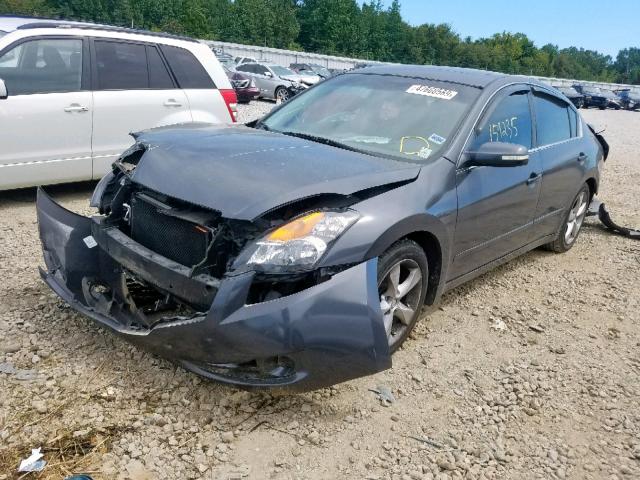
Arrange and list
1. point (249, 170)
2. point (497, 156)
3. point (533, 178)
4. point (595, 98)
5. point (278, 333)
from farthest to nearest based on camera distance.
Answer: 1. point (595, 98)
2. point (533, 178)
3. point (497, 156)
4. point (249, 170)
5. point (278, 333)

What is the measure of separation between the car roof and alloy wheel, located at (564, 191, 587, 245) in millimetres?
1617

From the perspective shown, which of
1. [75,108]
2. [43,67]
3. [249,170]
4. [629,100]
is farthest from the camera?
[629,100]

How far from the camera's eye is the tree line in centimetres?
7031

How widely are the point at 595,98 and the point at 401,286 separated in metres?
46.1

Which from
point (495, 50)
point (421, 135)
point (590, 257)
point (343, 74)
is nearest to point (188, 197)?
point (421, 135)

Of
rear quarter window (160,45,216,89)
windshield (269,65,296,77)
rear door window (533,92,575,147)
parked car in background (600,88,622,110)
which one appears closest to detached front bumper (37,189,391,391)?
rear door window (533,92,575,147)

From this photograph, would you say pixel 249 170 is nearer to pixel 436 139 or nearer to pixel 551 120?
pixel 436 139

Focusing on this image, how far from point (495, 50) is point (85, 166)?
379ft

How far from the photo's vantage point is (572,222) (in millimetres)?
5730

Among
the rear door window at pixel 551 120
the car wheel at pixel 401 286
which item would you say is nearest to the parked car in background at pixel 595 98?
the rear door window at pixel 551 120

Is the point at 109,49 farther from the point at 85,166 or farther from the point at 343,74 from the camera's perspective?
the point at 343,74

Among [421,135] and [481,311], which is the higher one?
[421,135]

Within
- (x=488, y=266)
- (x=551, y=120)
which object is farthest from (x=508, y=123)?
(x=488, y=266)

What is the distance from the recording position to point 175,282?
2.76 m
